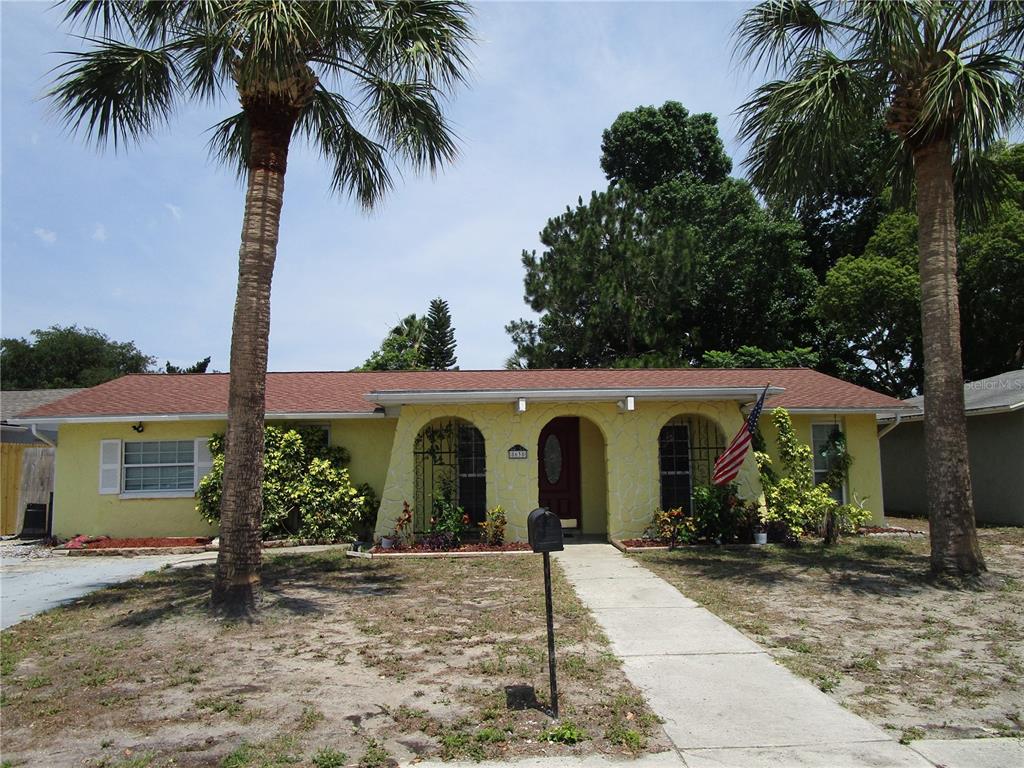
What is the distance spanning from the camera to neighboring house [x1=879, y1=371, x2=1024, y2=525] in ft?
54.6

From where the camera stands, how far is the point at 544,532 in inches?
202

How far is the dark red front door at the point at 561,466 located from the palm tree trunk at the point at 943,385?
7.57 m

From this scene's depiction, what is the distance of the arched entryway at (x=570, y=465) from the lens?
1590 centimetres

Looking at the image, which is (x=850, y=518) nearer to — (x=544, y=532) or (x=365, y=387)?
(x=365, y=387)

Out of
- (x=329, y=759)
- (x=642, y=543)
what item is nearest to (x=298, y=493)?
(x=642, y=543)

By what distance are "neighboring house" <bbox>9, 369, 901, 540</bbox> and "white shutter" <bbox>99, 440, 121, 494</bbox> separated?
0.07ft

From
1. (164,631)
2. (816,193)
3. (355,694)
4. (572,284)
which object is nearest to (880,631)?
(355,694)

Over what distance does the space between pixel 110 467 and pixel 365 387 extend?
18.5 feet

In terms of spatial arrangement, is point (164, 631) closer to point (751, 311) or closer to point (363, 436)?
point (363, 436)

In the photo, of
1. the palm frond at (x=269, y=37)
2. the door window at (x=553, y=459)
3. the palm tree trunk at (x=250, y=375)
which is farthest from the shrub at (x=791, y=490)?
the palm frond at (x=269, y=37)

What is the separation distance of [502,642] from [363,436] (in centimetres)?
922

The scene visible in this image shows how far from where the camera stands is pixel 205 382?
1752 cm

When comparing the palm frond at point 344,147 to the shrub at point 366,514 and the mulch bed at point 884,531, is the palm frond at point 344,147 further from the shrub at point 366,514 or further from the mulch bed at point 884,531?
the mulch bed at point 884,531

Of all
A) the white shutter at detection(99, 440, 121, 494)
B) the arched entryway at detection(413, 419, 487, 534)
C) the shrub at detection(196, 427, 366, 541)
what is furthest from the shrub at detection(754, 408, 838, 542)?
the white shutter at detection(99, 440, 121, 494)
